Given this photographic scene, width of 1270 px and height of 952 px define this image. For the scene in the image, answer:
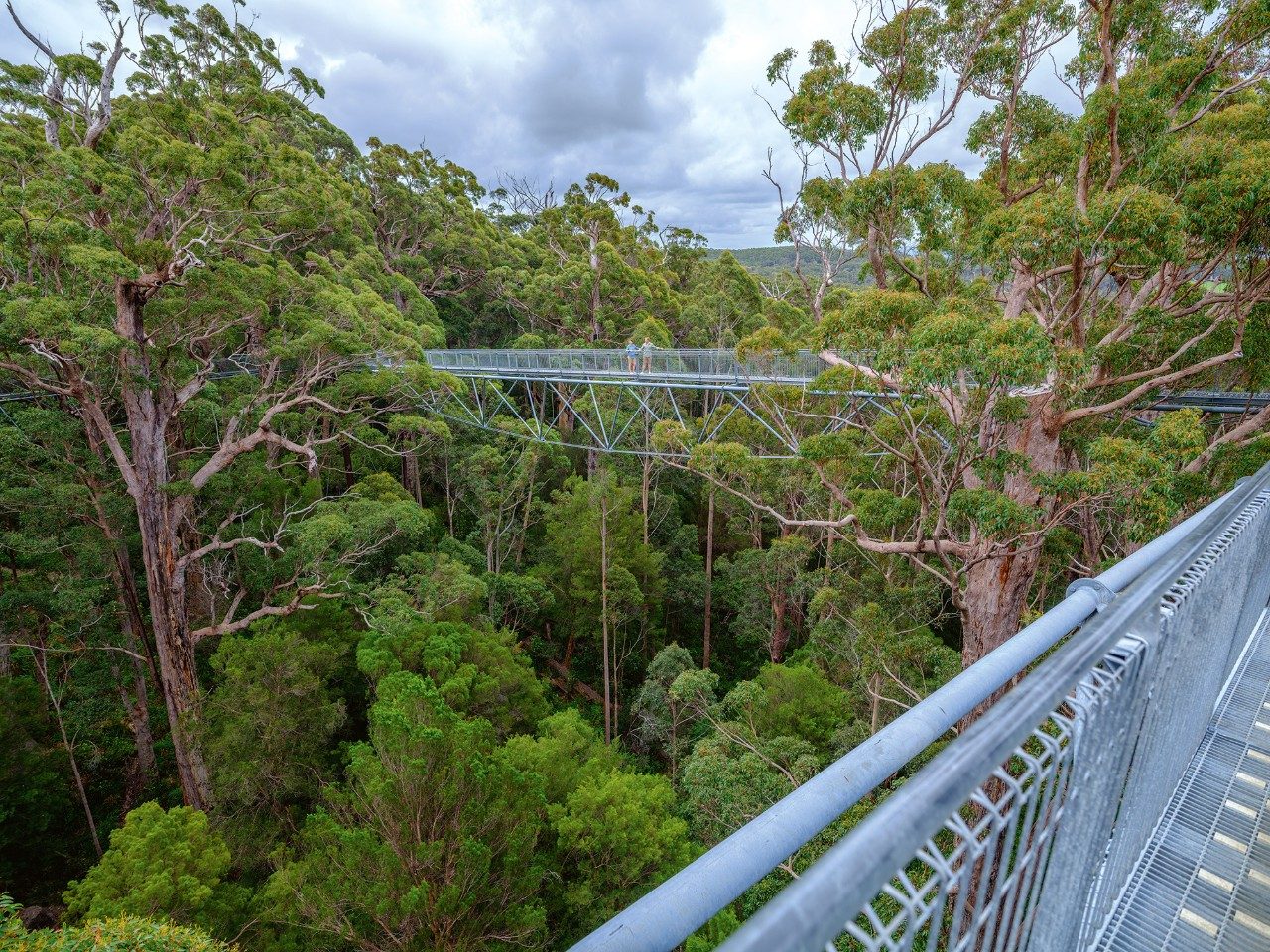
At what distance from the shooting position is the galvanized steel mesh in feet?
1.37

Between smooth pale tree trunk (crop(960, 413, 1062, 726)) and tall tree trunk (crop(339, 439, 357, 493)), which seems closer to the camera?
smooth pale tree trunk (crop(960, 413, 1062, 726))

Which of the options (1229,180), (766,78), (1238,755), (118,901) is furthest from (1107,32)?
(118,901)

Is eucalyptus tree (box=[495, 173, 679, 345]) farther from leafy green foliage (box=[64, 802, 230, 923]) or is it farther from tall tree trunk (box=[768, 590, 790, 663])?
leafy green foliage (box=[64, 802, 230, 923])

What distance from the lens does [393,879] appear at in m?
5.56

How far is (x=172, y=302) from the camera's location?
7.49 metres

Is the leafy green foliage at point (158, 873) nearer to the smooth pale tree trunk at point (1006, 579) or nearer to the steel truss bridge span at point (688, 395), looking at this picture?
the steel truss bridge span at point (688, 395)

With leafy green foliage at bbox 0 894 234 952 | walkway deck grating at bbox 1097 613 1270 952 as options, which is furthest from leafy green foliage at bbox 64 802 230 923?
walkway deck grating at bbox 1097 613 1270 952

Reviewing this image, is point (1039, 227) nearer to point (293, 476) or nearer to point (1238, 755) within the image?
point (1238, 755)

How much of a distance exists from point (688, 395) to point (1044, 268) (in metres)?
10.3

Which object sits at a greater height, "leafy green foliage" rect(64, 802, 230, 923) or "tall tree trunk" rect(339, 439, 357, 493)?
"tall tree trunk" rect(339, 439, 357, 493)

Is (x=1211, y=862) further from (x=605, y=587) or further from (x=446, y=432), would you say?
(x=605, y=587)

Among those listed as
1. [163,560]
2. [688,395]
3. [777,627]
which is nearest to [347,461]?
[688,395]

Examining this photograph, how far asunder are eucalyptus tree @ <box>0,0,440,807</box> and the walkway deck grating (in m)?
7.96

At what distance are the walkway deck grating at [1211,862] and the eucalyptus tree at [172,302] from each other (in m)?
7.96
